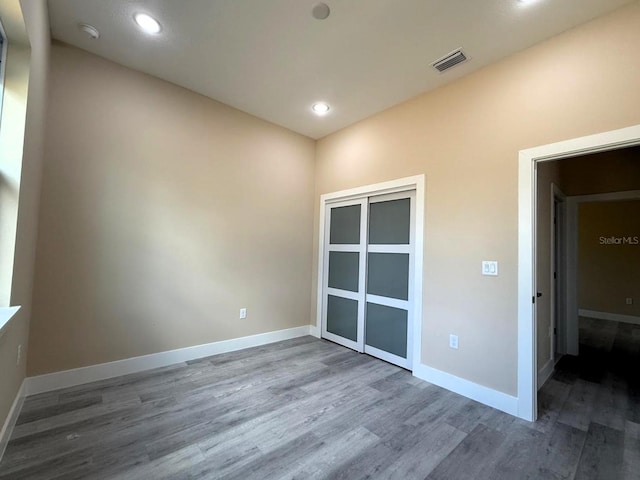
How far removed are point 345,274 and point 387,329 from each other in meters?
0.96

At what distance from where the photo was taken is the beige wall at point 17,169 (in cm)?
158

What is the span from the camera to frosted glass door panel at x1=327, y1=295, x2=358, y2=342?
12.1ft

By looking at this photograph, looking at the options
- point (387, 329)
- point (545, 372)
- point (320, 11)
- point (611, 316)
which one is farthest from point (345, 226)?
point (611, 316)

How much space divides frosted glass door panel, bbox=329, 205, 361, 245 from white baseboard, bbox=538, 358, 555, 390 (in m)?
2.39

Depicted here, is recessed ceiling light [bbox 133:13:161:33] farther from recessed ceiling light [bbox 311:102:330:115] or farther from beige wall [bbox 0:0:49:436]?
recessed ceiling light [bbox 311:102:330:115]

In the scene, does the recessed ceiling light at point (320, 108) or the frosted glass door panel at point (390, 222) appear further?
the recessed ceiling light at point (320, 108)

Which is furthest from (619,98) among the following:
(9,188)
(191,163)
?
(9,188)

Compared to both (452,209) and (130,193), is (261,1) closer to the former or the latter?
(130,193)

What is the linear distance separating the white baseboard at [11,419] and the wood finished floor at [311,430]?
0.14 feet

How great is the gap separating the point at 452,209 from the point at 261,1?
7.76 ft

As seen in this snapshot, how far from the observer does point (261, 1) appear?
Answer: 77.5 inches

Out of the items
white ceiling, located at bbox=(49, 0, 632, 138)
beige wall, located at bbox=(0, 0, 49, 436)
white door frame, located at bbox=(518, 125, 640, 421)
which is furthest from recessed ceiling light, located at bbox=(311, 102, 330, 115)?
beige wall, located at bbox=(0, 0, 49, 436)

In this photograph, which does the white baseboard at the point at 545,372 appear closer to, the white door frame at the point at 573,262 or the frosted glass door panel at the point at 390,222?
the white door frame at the point at 573,262

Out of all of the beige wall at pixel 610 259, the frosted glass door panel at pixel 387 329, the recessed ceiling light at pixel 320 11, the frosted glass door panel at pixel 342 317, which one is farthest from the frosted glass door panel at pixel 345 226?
A: the beige wall at pixel 610 259
